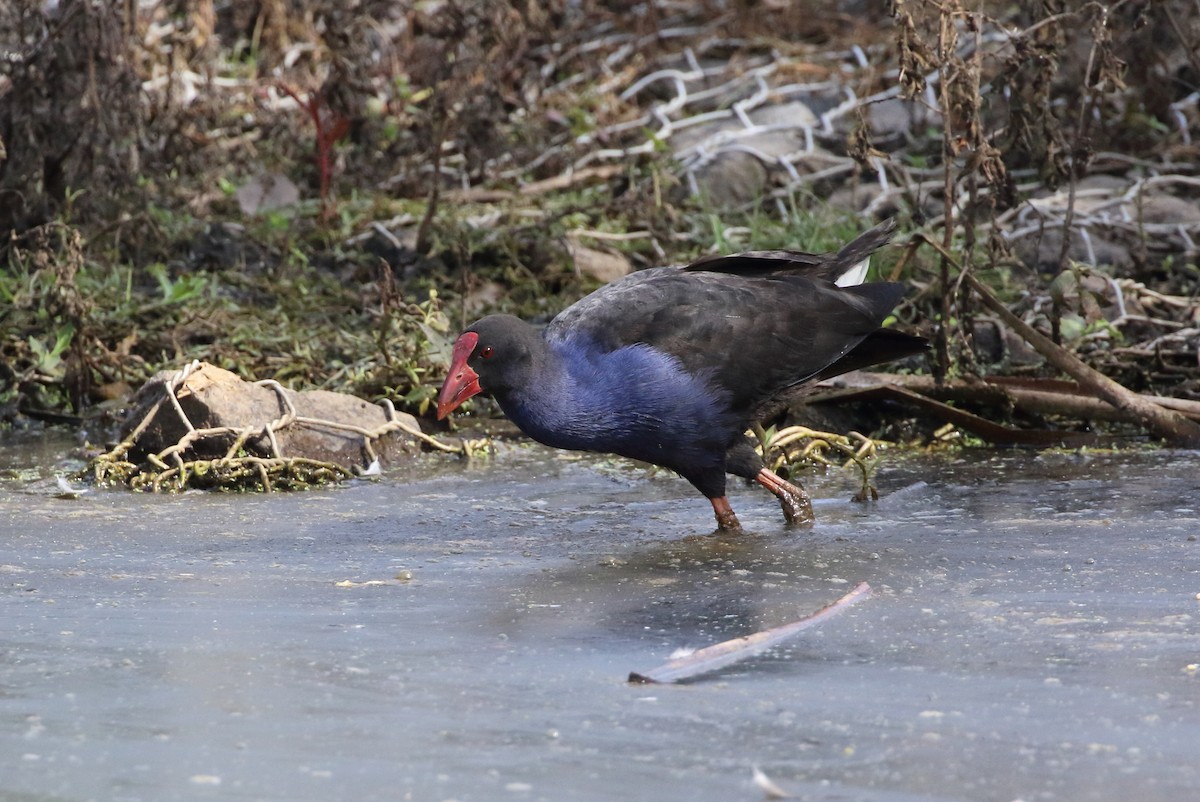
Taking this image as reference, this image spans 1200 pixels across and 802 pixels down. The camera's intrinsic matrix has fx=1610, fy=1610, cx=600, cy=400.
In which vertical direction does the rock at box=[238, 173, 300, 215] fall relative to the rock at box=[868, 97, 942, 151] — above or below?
below

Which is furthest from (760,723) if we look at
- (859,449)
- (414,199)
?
(414,199)

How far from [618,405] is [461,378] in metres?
0.50

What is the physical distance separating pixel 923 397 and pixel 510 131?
4.72 metres

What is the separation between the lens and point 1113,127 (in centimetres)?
964

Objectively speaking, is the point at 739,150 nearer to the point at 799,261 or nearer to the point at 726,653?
the point at 799,261

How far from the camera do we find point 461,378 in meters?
4.95

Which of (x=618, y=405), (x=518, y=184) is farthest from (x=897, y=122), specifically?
(x=618, y=405)

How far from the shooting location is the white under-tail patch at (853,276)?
5.66 meters

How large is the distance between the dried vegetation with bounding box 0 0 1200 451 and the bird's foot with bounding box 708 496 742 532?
1.55 metres

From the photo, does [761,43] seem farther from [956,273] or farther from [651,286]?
[651,286]

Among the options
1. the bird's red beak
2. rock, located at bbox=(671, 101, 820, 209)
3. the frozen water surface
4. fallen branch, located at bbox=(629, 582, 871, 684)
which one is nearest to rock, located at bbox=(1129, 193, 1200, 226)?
rock, located at bbox=(671, 101, 820, 209)

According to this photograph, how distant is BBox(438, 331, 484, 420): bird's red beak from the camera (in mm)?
4922

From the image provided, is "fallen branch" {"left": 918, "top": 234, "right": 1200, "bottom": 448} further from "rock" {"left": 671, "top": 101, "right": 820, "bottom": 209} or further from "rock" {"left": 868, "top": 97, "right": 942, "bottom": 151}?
"rock" {"left": 868, "top": 97, "right": 942, "bottom": 151}

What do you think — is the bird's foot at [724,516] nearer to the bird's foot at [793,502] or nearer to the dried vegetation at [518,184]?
the bird's foot at [793,502]
